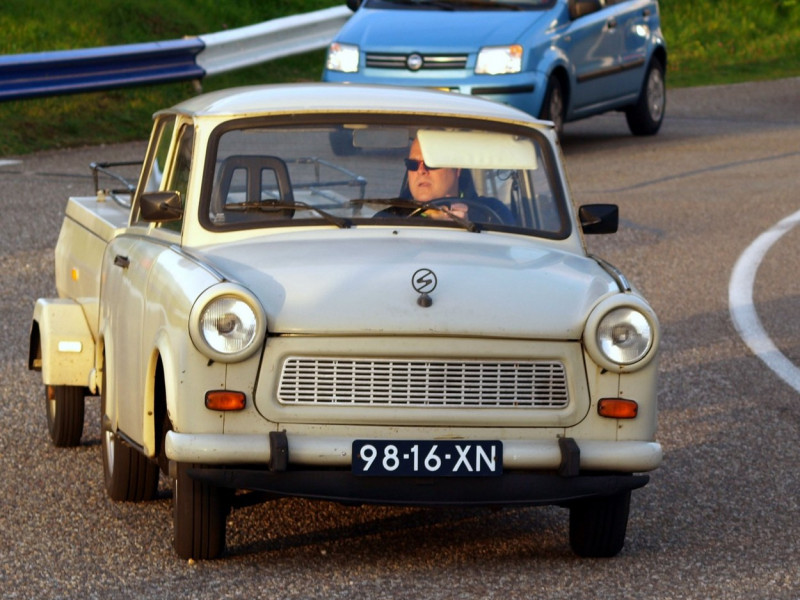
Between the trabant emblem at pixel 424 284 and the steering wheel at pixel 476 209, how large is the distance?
2.92 feet

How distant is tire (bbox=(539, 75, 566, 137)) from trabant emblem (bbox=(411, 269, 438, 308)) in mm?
10116

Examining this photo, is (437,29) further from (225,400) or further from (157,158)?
(225,400)

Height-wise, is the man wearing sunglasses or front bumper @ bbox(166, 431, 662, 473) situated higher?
the man wearing sunglasses

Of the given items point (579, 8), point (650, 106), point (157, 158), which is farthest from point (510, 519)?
point (650, 106)

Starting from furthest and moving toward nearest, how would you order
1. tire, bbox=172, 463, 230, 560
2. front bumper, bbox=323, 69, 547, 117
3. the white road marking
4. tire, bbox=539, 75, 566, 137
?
tire, bbox=539, 75, 566, 137 < front bumper, bbox=323, 69, 547, 117 < the white road marking < tire, bbox=172, 463, 230, 560

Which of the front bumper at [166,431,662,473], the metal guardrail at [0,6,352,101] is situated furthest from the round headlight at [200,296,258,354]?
the metal guardrail at [0,6,352,101]

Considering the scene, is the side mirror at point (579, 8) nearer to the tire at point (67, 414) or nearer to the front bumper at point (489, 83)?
the front bumper at point (489, 83)

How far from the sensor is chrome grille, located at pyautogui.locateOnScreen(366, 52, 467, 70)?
15.1m

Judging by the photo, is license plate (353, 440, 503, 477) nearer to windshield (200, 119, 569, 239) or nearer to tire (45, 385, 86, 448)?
windshield (200, 119, 569, 239)

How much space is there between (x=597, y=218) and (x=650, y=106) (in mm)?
11678

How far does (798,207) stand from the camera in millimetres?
14266

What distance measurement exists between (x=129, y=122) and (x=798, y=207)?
6.93 meters

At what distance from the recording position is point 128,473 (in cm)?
617

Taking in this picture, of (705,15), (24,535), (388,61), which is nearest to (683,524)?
(24,535)
